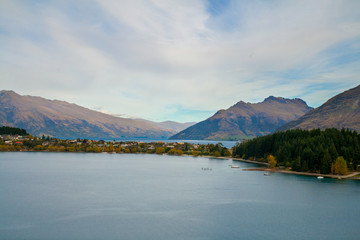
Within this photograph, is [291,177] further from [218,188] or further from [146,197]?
[146,197]

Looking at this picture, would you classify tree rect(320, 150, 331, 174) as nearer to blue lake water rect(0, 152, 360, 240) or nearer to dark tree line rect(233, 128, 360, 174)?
dark tree line rect(233, 128, 360, 174)

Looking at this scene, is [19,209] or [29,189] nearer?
[19,209]

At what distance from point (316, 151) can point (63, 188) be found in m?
78.8

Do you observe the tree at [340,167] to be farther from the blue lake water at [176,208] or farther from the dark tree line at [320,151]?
the blue lake water at [176,208]

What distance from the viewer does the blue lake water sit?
42438 mm

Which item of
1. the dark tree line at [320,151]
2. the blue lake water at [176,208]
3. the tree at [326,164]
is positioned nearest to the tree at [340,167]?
the dark tree line at [320,151]

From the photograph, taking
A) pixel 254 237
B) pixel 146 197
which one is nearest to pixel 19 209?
pixel 146 197

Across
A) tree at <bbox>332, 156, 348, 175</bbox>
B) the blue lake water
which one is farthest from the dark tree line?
the blue lake water

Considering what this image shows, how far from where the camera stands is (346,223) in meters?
47.8

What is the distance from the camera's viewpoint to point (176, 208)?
182 ft

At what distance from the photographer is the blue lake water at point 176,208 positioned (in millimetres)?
42438

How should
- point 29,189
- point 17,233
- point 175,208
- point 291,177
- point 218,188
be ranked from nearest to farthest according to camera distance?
point 17,233 < point 175,208 < point 29,189 < point 218,188 < point 291,177

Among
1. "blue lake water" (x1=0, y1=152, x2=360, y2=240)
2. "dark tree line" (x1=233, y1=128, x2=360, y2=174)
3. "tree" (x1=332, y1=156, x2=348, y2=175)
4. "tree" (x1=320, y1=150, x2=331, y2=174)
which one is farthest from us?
"dark tree line" (x1=233, y1=128, x2=360, y2=174)

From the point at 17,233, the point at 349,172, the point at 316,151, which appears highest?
the point at 316,151
